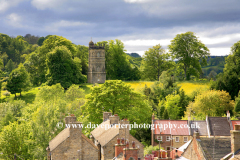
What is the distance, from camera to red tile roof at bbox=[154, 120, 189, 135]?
4266 centimetres

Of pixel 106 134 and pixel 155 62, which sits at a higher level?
pixel 155 62

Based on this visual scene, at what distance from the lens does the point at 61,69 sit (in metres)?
78.3

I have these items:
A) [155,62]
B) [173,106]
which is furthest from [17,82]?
[173,106]

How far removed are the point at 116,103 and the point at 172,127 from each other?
8729mm

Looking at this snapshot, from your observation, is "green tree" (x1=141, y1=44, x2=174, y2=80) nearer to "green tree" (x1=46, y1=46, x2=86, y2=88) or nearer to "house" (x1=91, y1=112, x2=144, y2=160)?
"green tree" (x1=46, y1=46, x2=86, y2=88)

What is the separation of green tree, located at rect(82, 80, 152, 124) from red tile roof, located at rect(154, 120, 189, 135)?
2.21 m

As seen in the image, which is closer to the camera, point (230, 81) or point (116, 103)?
point (116, 103)

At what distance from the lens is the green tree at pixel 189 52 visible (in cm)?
8331

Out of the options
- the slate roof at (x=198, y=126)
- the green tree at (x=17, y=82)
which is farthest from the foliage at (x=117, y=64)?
the slate roof at (x=198, y=126)

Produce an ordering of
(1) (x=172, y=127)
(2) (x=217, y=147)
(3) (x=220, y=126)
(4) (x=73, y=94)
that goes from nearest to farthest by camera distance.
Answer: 1. (2) (x=217, y=147)
2. (3) (x=220, y=126)
3. (1) (x=172, y=127)
4. (4) (x=73, y=94)

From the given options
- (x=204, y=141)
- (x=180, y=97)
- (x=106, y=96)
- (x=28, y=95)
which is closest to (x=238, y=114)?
(x=180, y=97)

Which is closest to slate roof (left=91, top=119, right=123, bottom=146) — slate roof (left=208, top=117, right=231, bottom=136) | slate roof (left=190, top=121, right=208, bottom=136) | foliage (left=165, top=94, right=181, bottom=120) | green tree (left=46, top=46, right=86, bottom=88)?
slate roof (left=190, top=121, right=208, bottom=136)

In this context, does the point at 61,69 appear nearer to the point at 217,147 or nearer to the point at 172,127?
the point at 172,127

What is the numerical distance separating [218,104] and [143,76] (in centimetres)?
4129
